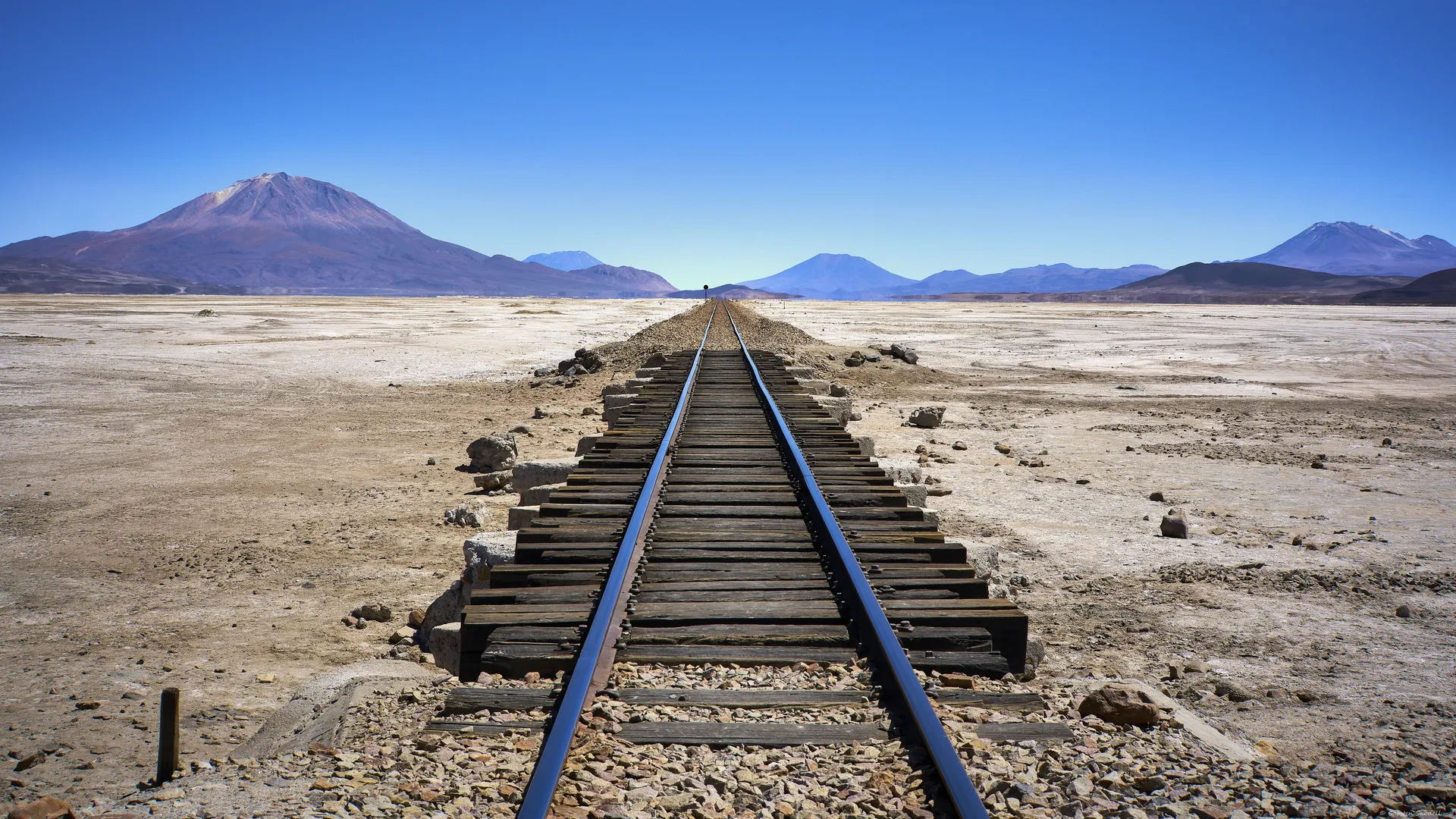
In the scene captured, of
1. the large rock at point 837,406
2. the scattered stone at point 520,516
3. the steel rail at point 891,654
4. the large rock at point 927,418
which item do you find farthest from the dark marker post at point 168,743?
the large rock at point 927,418

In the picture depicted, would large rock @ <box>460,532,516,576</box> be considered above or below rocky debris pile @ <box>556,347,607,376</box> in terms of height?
below

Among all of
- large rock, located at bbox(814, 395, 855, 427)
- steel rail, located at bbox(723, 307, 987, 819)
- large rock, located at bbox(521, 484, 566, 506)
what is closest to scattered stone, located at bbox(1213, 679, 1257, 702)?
steel rail, located at bbox(723, 307, 987, 819)

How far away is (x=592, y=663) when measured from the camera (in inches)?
156

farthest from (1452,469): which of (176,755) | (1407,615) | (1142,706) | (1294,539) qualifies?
(176,755)

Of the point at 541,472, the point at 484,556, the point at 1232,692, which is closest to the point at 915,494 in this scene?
the point at 1232,692

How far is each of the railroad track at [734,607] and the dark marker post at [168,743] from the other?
3.02 ft

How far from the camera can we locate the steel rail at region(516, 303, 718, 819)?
3.06 m

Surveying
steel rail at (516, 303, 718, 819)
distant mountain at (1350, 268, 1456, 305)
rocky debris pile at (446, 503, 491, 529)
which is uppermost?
distant mountain at (1350, 268, 1456, 305)

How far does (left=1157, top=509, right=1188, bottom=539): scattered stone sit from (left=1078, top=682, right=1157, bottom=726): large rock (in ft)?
14.9

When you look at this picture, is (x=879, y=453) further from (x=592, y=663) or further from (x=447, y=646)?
(x=592, y=663)

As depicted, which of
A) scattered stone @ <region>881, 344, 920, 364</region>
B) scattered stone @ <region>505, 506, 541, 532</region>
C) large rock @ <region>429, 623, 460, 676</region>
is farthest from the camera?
scattered stone @ <region>881, 344, 920, 364</region>

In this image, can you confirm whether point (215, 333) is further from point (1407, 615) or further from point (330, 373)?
point (1407, 615)

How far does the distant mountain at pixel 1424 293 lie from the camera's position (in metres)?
151

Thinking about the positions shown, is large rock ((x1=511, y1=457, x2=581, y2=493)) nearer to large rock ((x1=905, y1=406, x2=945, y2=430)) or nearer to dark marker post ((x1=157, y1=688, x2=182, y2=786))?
dark marker post ((x1=157, y1=688, x2=182, y2=786))
